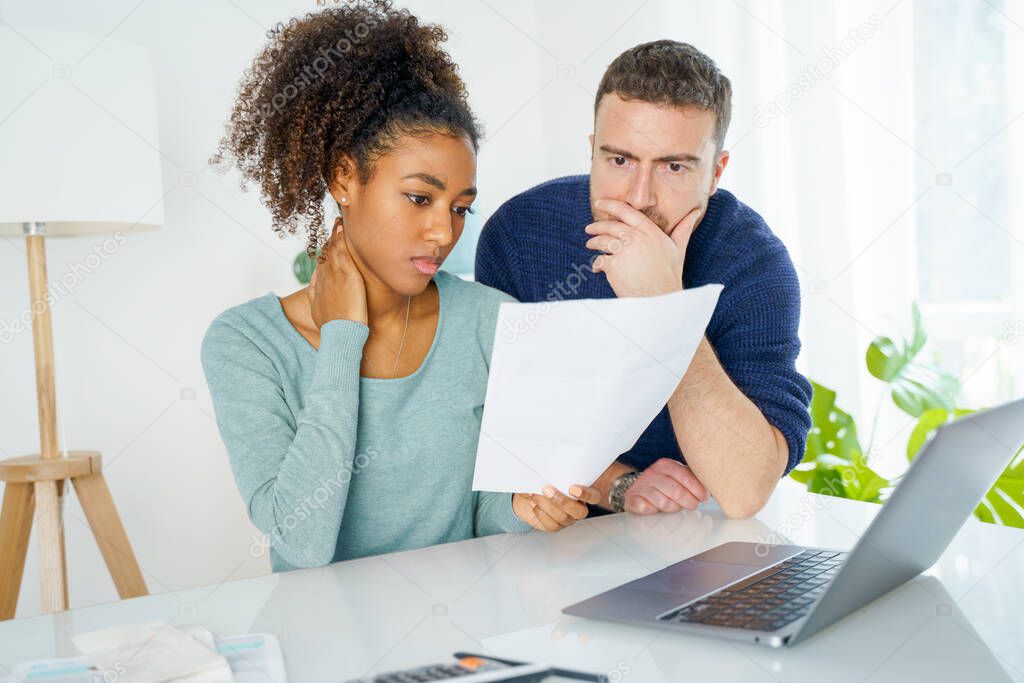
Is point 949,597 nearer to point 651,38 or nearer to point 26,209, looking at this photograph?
point 26,209

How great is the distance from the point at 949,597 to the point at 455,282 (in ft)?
2.89

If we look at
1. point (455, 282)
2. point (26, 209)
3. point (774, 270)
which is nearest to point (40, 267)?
point (26, 209)

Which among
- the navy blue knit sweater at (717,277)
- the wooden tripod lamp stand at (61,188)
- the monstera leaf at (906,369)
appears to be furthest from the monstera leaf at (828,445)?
the wooden tripod lamp stand at (61,188)

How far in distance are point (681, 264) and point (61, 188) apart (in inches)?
56.3

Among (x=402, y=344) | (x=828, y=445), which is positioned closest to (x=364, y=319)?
(x=402, y=344)

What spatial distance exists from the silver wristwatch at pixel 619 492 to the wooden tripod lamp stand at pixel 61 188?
140cm

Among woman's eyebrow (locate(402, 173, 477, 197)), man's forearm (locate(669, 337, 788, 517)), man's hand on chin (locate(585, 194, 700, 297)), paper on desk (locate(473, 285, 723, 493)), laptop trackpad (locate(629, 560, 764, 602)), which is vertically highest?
woman's eyebrow (locate(402, 173, 477, 197))

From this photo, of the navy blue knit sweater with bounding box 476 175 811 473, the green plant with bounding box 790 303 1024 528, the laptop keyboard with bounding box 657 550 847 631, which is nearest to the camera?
the laptop keyboard with bounding box 657 550 847 631

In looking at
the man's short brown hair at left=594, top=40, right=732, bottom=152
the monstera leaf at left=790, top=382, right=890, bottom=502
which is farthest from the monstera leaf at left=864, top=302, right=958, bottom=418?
the man's short brown hair at left=594, top=40, right=732, bottom=152

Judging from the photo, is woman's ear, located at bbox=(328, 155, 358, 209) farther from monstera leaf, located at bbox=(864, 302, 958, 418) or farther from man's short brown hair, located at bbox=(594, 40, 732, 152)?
monstera leaf, located at bbox=(864, 302, 958, 418)

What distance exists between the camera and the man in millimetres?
1325

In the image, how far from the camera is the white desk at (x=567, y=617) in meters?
0.70

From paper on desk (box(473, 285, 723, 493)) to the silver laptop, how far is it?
16 centimetres

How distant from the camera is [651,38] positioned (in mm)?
3127
